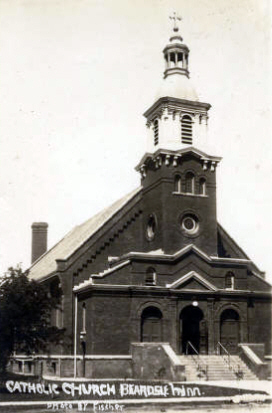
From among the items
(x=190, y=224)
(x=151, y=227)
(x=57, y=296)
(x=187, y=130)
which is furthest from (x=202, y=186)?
(x=57, y=296)

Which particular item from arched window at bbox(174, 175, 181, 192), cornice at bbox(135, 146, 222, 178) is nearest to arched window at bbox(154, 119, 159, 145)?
cornice at bbox(135, 146, 222, 178)

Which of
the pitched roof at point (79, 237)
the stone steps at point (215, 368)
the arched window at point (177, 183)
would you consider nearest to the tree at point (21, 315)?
the stone steps at point (215, 368)

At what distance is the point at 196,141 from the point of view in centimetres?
3894

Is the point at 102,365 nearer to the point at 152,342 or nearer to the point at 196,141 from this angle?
the point at 152,342

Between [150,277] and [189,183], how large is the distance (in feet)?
23.4

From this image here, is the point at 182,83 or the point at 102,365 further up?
the point at 182,83

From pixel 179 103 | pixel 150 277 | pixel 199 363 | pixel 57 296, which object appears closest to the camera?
pixel 199 363

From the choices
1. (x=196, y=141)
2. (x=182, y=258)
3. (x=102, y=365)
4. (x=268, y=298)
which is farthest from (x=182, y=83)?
(x=102, y=365)

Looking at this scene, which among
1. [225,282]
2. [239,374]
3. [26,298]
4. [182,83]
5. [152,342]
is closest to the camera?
[26,298]

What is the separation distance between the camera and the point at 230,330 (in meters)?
36.2

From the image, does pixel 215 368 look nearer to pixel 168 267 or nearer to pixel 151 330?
pixel 151 330

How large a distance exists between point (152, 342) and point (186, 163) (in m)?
11.8

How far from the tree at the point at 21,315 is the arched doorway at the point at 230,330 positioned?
1275 centimetres

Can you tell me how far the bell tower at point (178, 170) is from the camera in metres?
37.3
